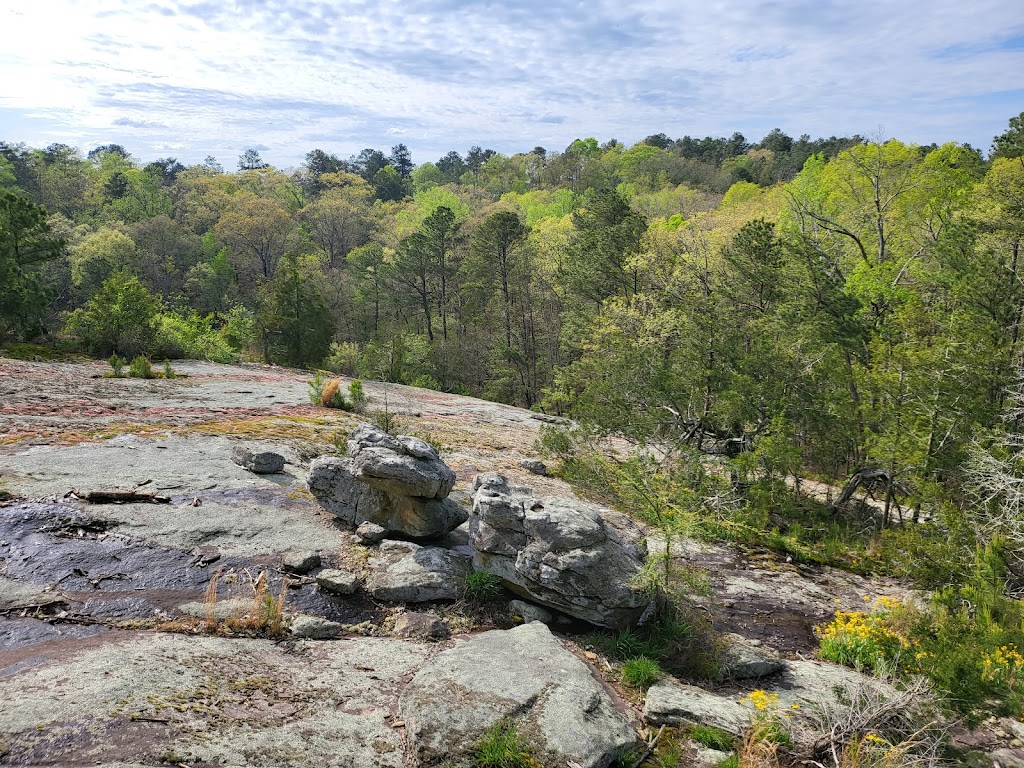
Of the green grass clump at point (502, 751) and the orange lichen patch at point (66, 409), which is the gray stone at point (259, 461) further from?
the green grass clump at point (502, 751)

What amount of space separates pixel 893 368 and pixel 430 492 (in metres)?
10.8

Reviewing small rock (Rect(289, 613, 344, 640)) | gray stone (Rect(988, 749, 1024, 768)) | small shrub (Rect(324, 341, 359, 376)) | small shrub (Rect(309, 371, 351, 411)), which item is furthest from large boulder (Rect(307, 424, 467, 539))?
small shrub (Rect(324, 341, 359, 376))

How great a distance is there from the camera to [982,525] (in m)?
10.9

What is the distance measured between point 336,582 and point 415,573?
3.81 feet

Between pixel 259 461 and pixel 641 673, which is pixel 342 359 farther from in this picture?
pixel 641 673

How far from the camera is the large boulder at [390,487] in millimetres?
10133

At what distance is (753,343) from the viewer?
17.7 m

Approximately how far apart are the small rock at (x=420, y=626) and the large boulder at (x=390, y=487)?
2137mm

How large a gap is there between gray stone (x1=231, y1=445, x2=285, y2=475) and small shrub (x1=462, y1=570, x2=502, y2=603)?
5548 mm

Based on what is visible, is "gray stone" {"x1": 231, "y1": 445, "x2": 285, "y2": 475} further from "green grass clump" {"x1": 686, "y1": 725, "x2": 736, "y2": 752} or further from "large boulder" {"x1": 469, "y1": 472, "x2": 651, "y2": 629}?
"green grass clump" {"x1": 686, "y1": 725, "x2": 736, "y2": 752}

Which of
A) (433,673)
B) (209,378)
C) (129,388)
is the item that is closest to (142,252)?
(209,378)

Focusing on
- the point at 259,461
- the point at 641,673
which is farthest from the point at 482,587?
the point at 259,461

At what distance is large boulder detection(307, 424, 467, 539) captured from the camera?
10133 mm

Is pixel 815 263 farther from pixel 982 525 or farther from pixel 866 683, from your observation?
pixel 866 683
